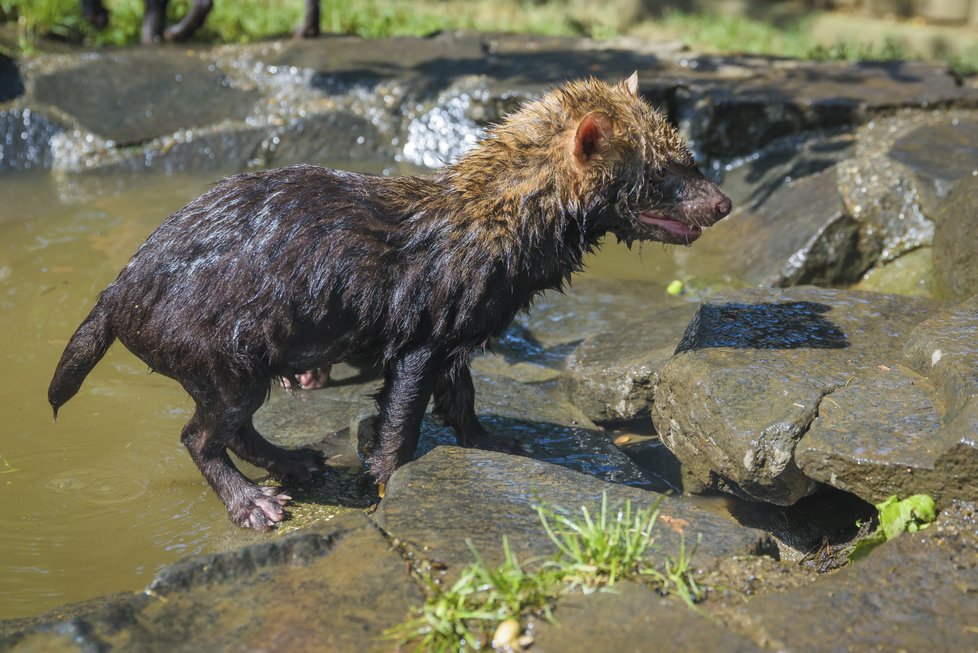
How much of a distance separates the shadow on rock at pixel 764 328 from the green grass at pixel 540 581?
1.52 metres

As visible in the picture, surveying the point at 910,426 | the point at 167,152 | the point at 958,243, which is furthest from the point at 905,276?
the point at 167,152

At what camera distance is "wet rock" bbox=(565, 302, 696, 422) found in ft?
18.5

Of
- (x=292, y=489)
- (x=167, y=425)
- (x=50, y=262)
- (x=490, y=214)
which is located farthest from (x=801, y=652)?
(x=50, y=262)

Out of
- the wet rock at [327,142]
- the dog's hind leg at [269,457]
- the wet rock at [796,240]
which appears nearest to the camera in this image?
the dog's hind leg at [269,457]

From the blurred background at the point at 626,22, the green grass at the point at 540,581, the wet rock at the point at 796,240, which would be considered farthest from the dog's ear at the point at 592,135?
the blurred background at the point at 626,22

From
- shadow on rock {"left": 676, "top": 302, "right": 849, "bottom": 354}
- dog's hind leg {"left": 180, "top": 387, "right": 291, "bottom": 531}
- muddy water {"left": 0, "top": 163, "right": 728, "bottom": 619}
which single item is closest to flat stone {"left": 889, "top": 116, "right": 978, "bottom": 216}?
muddy water {"left": 0, "top": 163, "right": 728, "bottom": 619}

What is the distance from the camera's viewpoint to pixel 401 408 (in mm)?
4879

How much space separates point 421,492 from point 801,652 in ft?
5.05

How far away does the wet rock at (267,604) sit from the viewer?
3.30m

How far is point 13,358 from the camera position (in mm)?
6461

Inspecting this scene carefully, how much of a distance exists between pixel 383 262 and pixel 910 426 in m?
2.29

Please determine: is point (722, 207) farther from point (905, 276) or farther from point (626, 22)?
point (626, 22)

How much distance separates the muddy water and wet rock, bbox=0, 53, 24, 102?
5.49 feet

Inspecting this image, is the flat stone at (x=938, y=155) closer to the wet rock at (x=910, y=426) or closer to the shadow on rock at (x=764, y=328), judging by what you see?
the shadow on rock at (x=764, y=328)
